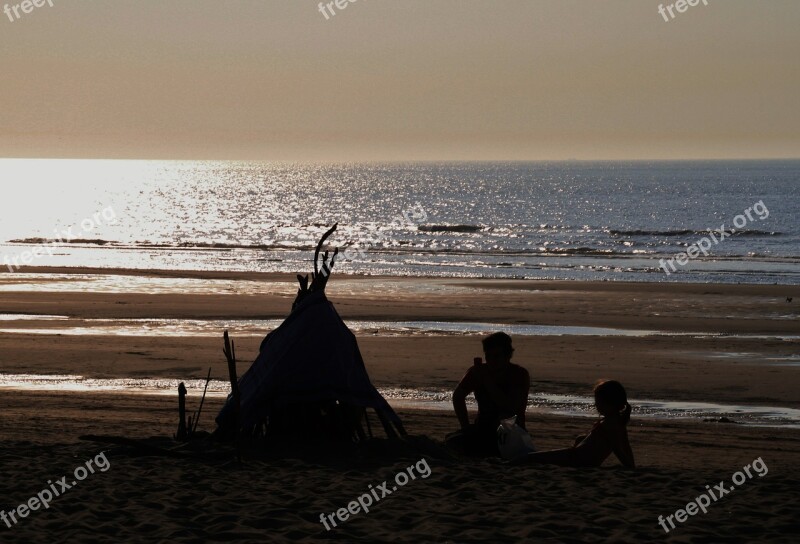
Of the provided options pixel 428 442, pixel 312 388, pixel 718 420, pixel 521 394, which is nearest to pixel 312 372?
pixel 312 388

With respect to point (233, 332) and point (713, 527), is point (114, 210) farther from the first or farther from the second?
point (713, 527)

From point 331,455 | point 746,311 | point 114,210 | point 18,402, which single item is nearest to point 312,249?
point 746,311

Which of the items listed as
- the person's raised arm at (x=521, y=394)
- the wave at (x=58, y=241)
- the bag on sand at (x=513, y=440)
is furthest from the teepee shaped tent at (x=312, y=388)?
the wave at (x=58, y=241)

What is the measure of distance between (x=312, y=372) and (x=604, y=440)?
296 centimetres

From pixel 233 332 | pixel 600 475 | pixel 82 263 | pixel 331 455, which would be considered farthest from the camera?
pixel 82 263

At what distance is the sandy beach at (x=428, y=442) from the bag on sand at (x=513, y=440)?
0.25m

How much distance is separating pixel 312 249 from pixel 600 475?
4467cm

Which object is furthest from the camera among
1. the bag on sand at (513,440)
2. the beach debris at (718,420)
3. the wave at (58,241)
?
the wave at (58,241)

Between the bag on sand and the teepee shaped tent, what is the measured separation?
48.7 inches

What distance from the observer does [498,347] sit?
9.46 metres

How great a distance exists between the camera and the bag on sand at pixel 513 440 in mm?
9625

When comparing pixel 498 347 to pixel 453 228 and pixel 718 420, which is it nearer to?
pixel 718 420

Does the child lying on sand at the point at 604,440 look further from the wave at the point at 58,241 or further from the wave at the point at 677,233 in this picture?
the wave at the point at 677,233

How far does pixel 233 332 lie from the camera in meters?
21.6
